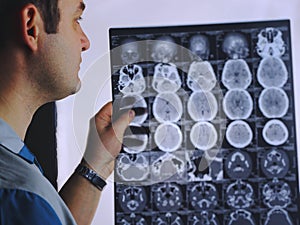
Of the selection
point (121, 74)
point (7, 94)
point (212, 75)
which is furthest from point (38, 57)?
point (212, 75)

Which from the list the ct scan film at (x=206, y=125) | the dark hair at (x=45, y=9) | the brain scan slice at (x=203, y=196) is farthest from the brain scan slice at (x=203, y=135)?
the dark hair at (x=45, y=9)

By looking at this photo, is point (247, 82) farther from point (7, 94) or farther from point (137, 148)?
point (7, 94)

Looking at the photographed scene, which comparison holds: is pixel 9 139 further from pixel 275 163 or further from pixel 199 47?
pixel 275 163

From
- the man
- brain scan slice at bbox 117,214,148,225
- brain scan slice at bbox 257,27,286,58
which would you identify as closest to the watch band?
the man

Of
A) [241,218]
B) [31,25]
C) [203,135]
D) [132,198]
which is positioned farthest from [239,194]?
[31,25]

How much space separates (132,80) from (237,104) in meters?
0.30

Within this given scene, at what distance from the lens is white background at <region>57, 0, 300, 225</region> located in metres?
1.53

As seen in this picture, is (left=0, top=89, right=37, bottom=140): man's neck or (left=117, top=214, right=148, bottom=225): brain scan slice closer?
(left=0, top=89, right=37, bottom=140): man's neck

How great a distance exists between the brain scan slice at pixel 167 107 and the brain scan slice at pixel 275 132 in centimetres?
24

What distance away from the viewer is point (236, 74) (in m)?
1.54

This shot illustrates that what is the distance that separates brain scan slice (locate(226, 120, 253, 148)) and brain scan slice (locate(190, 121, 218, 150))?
4 cm

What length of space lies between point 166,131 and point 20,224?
502 mm

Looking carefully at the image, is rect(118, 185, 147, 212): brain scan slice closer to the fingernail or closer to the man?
the man

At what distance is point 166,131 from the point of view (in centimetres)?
152
